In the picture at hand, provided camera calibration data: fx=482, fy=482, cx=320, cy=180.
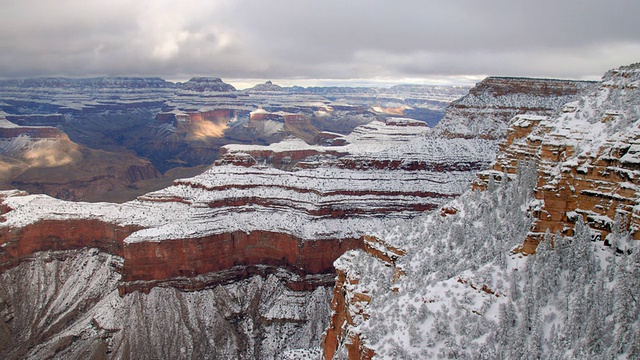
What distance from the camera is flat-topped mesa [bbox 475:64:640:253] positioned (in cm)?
2114

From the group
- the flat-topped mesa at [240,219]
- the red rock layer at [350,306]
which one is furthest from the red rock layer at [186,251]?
the red rock layer at [350,306]

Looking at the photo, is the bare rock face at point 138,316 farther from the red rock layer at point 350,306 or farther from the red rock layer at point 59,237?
A: the red rock layer at point 350,306

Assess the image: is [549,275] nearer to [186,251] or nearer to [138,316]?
[186,251]

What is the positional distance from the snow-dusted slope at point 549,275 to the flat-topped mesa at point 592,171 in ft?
0.16

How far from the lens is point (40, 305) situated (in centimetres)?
6775

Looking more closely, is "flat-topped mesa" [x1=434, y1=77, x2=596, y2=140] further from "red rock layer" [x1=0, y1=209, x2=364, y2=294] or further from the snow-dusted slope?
the snow-dusted slope

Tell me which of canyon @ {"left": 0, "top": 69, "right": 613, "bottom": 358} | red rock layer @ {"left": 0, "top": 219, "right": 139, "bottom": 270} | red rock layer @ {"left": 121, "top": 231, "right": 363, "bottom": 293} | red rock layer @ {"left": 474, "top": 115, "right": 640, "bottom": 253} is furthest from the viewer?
red rock layer @ {"left": 0, "top": 219, "right": 139, "bottom": 270}

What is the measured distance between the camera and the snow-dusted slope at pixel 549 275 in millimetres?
19953

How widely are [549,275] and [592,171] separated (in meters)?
5.23

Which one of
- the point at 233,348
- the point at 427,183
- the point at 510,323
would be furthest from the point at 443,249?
the point at 427,183

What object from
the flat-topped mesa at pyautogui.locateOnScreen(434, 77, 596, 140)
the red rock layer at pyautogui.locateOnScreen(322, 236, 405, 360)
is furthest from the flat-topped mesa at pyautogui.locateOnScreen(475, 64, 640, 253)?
the flat-topped mesa at pyautogui.locateOnScreen(434, 77, 596, 140)

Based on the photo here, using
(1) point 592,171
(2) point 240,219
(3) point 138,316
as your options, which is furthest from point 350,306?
(2) point 240,219

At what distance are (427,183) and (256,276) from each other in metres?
36.3

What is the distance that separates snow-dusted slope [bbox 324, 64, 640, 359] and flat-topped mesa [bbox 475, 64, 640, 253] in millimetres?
49
